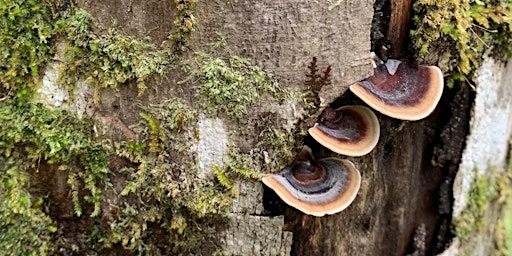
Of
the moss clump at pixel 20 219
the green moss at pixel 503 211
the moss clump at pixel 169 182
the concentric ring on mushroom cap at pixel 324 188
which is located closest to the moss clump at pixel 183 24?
the moss clump at pixel 169 182

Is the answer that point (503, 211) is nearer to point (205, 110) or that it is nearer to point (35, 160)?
point (205, 110)

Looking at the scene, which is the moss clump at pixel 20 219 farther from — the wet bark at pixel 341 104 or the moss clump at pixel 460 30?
the moss clump at pixel 460 30

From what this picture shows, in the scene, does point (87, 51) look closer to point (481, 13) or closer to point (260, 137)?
point (260, 137)

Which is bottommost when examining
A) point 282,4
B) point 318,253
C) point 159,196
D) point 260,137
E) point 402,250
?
point 402,250

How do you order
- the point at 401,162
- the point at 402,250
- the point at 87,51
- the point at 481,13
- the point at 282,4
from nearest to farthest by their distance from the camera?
1. the point at 282,4
2. the point at 87,51
3. the point at 481,13
4. the point at 401,162
5. the point at 402,250

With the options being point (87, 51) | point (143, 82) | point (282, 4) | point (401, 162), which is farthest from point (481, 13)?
point (87, 51)

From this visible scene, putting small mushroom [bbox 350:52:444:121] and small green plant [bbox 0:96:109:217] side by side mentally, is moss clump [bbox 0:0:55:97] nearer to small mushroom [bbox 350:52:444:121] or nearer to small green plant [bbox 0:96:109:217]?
small green plant [bbox 0:96:109:217]
